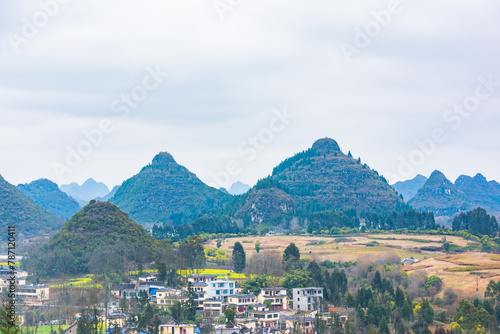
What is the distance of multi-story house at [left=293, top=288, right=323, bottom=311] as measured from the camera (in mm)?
48281

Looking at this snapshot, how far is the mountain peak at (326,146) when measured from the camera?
152500mm

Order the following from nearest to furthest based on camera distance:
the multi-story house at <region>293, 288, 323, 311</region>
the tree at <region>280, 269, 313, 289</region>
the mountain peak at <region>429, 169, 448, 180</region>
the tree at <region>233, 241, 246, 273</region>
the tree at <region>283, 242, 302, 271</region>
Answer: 1. the multi-story house at <region>293, 288, 323, 311</region>
2. the tree at <region>280, 269, 313, 289</region>
3. the tree at <region>283, 242, 302, 271</region>
4. the tree at <region>233, 241, 246, 273</region>
5. the mountain peak at <region>429, 169, 448, 180</region>

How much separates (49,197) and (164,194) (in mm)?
36726

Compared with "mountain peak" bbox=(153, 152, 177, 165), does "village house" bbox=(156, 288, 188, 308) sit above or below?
below

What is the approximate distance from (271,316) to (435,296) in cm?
1460

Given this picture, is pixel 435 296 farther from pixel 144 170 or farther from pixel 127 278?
pixel 144 170

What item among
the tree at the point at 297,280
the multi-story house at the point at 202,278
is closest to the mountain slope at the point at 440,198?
the tree at the point at 297,280

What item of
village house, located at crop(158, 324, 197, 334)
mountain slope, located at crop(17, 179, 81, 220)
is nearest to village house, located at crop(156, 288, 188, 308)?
village house, located at crop(158, 324, 197, 334)

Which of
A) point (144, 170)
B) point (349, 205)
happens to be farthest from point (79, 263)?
point (144, 170)

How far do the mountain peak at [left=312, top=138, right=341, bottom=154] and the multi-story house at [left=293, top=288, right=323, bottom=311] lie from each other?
337 ft

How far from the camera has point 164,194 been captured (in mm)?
148625

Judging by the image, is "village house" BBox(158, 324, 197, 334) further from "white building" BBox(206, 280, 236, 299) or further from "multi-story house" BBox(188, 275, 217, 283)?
"multi-story house" BBox(188, 275, 217, 283)

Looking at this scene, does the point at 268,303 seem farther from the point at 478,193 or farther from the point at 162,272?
the point at 478,193

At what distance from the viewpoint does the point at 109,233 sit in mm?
69375
